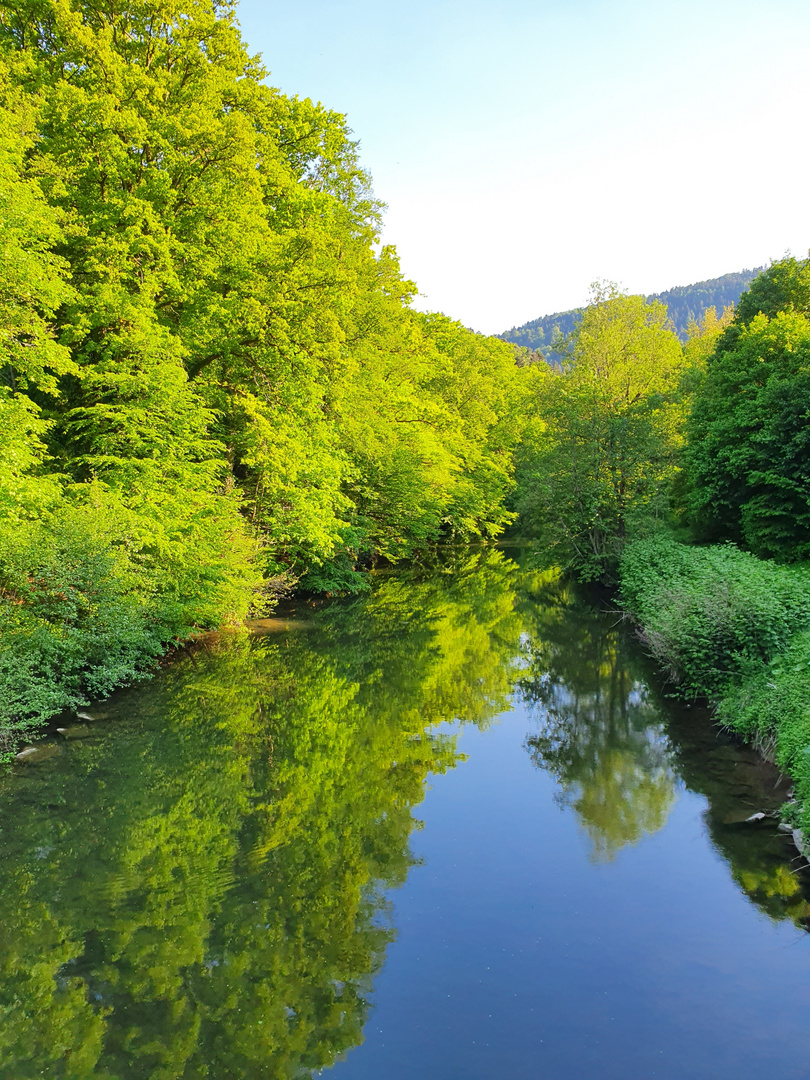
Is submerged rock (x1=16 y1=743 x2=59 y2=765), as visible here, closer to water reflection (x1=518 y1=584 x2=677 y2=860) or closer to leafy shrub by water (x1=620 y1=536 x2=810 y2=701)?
water reflection (x1=518 y1=584 x2=677 y2=860)

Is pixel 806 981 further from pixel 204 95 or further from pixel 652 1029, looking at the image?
pixel 204 95

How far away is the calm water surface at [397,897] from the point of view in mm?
5797

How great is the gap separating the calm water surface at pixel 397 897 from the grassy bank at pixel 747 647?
2.22ft

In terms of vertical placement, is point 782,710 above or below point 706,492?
below

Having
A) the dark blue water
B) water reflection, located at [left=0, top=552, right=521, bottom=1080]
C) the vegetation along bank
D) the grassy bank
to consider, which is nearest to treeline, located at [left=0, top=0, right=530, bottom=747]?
the vegetation along bank

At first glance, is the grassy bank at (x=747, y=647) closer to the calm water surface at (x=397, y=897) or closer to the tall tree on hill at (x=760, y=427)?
the calm water surface at (x=397, y=897)

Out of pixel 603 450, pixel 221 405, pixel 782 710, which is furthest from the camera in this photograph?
pixel 603 450

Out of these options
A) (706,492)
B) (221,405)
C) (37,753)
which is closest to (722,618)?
(706,492)

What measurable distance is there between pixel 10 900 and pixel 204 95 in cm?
1718

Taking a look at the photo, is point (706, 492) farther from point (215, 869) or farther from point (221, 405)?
point (215, 869)

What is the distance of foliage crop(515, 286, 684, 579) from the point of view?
26.3m

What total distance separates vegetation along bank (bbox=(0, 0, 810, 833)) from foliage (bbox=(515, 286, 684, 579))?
145 mm

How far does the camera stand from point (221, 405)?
19.9 metres

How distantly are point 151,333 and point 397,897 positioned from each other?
12377 millimetres
